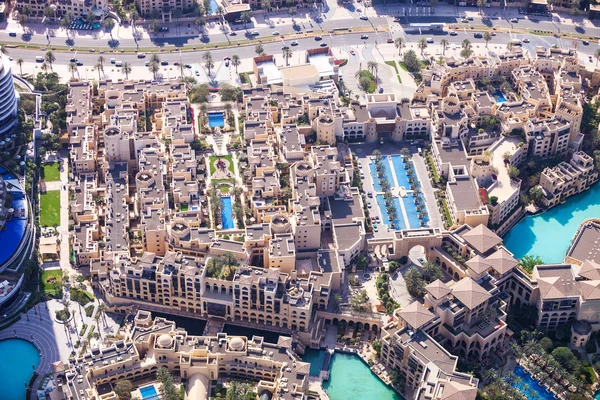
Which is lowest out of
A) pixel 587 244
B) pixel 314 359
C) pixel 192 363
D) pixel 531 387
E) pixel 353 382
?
pixel 353 382

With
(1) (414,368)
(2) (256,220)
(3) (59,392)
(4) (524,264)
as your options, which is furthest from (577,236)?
(3) (59,392)

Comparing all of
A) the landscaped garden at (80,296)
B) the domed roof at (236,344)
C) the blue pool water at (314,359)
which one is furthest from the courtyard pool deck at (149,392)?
the blue pool water at (314,359)

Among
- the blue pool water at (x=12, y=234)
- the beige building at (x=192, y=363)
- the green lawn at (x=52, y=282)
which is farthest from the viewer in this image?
the blue pool water at (x=12, y=234)

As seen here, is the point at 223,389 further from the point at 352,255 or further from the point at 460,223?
the point at 460,223

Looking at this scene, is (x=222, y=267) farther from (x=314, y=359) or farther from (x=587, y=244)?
(x=587, y=244)

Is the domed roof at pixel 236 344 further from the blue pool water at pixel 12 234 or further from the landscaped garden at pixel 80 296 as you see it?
the blue pool water at pixel 12 234

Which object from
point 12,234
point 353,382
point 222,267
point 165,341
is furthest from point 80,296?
point 353,382
